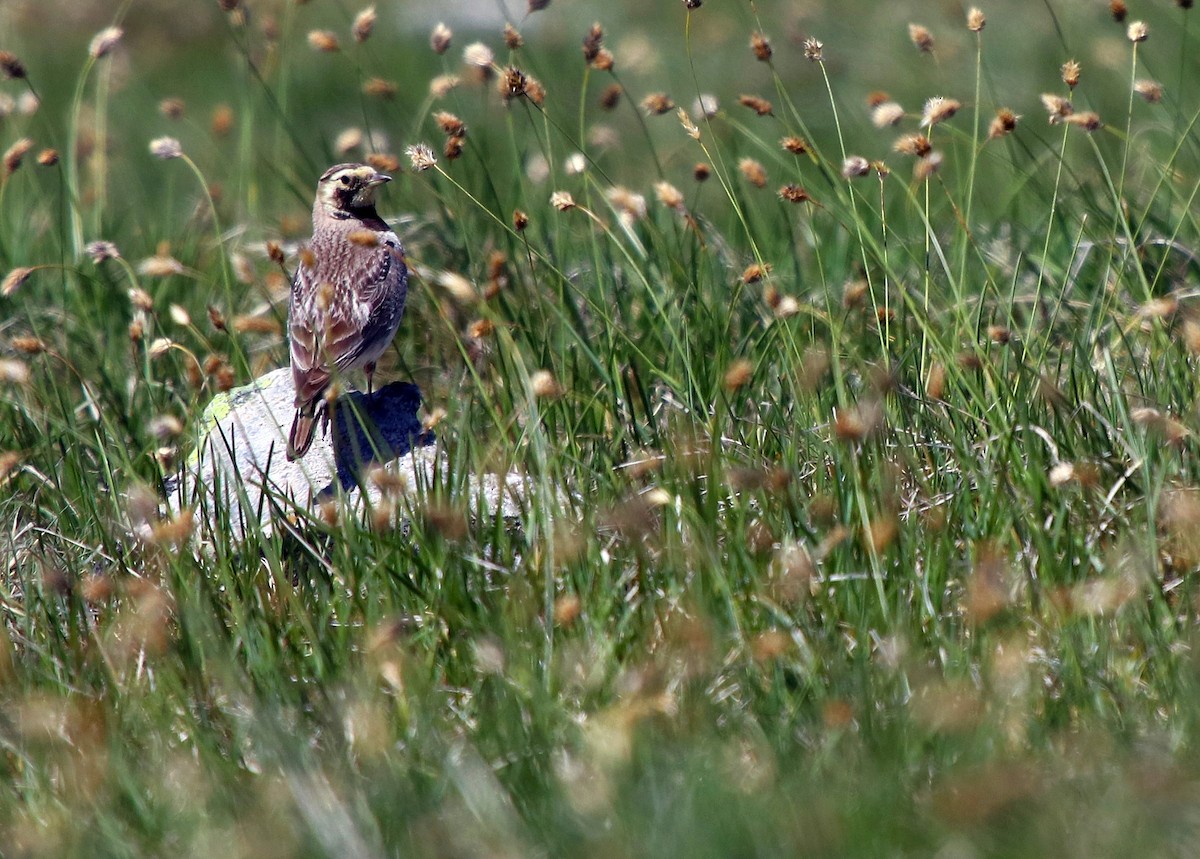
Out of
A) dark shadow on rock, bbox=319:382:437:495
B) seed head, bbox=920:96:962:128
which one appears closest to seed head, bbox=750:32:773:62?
seed head, bbox=920:96:962:128

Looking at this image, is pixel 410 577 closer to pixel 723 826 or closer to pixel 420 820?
pixel 420 820

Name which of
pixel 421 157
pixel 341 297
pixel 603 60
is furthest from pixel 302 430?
pixel 603 60

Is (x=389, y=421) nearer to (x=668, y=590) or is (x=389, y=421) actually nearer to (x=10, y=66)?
(x=668, y=590)

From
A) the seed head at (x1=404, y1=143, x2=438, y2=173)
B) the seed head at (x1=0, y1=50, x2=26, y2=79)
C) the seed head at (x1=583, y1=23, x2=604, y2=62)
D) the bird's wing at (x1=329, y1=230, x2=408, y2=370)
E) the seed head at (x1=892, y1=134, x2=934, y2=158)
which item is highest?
the seed head at (x1=0, y1=50, x2=26, y2=79)

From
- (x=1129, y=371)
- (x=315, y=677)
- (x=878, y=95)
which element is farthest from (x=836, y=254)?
(x=315, y=677)

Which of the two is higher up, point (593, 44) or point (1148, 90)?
point (593, 44)

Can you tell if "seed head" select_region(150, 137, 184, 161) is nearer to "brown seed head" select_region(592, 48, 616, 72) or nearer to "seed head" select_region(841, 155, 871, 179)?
"brown seed head" select_region(592, 48, 616, 72)

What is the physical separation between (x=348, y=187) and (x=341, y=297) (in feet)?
2.56

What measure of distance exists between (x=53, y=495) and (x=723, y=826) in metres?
2.69

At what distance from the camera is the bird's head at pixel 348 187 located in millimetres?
5574

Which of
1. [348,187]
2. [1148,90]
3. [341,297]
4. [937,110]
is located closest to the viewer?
[937,110]

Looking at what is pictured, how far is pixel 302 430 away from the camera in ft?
14.3

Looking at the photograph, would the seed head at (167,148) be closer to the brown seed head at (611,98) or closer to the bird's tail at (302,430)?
the bird's tail at (302,430)

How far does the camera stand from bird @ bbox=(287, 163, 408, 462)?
443 centimetres
